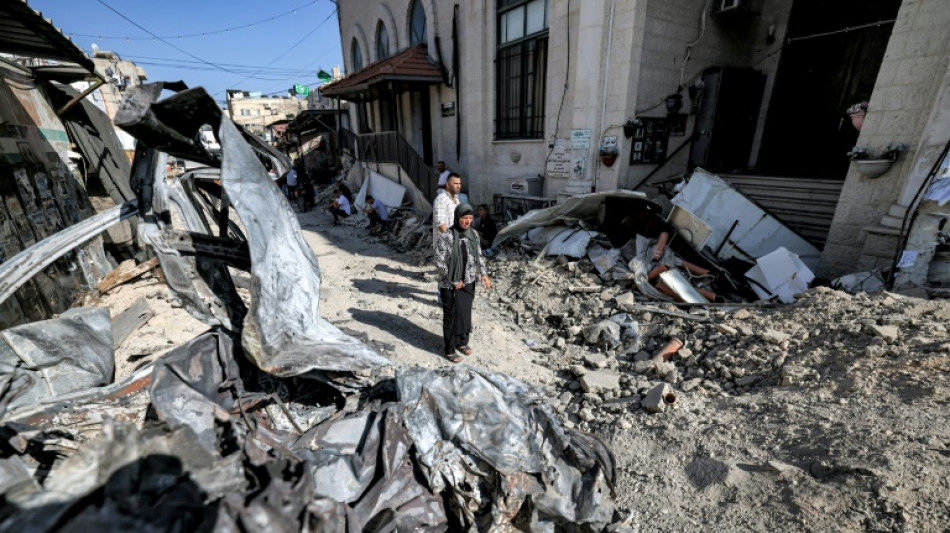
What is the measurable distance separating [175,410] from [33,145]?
6523 mm

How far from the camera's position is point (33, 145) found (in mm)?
5578

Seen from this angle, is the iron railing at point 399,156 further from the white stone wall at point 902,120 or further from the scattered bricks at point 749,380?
the scattered bricks at point 749,380

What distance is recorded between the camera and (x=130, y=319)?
4.71 metres

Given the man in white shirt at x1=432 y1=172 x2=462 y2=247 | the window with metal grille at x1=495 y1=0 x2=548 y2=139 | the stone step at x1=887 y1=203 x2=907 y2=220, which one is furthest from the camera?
the window with metal grille at x1=495 y1=0 x2=548 y2=139

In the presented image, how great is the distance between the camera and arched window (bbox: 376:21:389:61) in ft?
49.4

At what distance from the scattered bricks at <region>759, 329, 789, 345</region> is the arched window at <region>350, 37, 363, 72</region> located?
1866 cm

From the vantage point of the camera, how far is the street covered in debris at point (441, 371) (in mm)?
1840

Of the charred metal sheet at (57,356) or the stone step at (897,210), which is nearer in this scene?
the charred metal sheet at (57,356)

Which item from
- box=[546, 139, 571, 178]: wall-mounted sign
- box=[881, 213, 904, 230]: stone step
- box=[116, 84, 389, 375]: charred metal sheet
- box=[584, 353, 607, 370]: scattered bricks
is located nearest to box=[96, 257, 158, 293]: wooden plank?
box=[116, 84, 389, 375]: charred metal sheet

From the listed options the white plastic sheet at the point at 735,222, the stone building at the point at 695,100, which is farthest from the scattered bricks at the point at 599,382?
the stone building at the point at 695,100

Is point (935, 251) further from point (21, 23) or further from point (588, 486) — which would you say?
point (21, 23)

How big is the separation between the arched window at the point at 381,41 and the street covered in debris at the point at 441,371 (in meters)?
11.5

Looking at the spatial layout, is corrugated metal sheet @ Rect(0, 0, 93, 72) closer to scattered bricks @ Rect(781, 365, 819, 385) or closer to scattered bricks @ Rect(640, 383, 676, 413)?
scattered bricks @ Rect(640, 383, 676, 413)

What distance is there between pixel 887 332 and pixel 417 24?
46.6 ft
